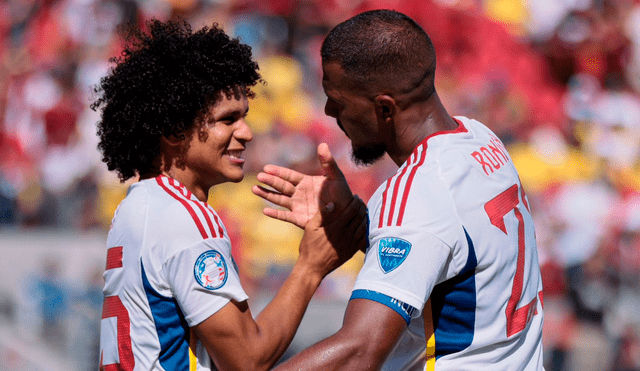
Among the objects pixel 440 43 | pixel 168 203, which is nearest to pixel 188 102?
pixel 168 203

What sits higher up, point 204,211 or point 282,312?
point 204,211

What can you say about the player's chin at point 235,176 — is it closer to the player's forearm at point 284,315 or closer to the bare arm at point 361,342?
the player's forearm at point 284,315

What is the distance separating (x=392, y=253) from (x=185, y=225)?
719 mm

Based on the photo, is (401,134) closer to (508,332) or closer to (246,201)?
(508,332)

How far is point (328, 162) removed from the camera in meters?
2.75

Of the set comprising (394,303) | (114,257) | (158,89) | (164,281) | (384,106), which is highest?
(158,89)

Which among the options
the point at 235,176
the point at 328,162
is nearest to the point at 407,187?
the point at 328,162

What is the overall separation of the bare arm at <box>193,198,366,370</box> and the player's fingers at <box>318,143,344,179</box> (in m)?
0.13

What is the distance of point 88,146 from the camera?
332 inches

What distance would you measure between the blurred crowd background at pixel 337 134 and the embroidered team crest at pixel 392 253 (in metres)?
3.44

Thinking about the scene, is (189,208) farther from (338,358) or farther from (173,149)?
(338,358)

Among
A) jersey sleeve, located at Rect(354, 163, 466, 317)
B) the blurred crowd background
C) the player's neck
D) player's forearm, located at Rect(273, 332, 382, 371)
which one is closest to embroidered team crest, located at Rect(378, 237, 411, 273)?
jersey sleeve, located at Rect(354, 163, 466, 317)

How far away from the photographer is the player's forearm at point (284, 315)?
2.41m

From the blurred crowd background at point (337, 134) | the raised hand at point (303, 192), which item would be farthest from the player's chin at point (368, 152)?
the blurred crowd background at point (337, 134)
